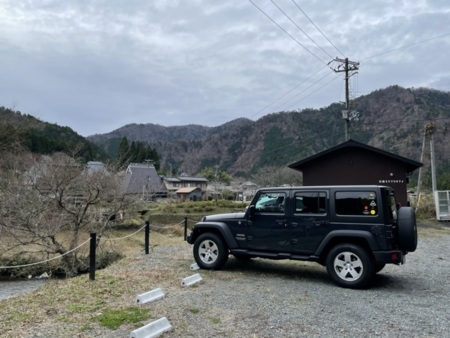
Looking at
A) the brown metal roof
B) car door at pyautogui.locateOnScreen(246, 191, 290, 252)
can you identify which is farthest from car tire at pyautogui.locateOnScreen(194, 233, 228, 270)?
the brown metal roof

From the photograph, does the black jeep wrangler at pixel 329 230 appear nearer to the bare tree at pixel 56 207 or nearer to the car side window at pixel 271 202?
the car side window at pixel 271 202

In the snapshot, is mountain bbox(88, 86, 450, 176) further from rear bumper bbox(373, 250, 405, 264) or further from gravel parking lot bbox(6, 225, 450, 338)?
rear bumper bbox(373, 250, 405, 264)

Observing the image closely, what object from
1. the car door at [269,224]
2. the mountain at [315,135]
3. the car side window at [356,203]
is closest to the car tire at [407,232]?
the car side window at [356,203]

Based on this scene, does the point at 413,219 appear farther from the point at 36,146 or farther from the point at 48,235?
the point at 36,146

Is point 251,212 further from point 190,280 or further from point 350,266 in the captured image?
point 350,266

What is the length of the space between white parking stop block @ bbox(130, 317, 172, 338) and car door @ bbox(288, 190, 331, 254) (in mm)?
2932

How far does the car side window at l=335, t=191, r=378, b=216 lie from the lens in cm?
564

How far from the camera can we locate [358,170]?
1599 cm

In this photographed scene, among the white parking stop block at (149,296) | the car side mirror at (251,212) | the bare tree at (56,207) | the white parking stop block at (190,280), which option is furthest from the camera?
the bare tree at (56,207)

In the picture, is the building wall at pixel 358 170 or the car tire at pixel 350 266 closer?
the car tire at pixel 350 266

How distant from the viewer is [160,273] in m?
6.97

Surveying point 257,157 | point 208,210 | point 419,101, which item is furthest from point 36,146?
point 419,101

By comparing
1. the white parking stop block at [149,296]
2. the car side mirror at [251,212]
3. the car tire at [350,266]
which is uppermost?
the car side mirror at [251,212]

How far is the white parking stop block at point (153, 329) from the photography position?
11.7ft
